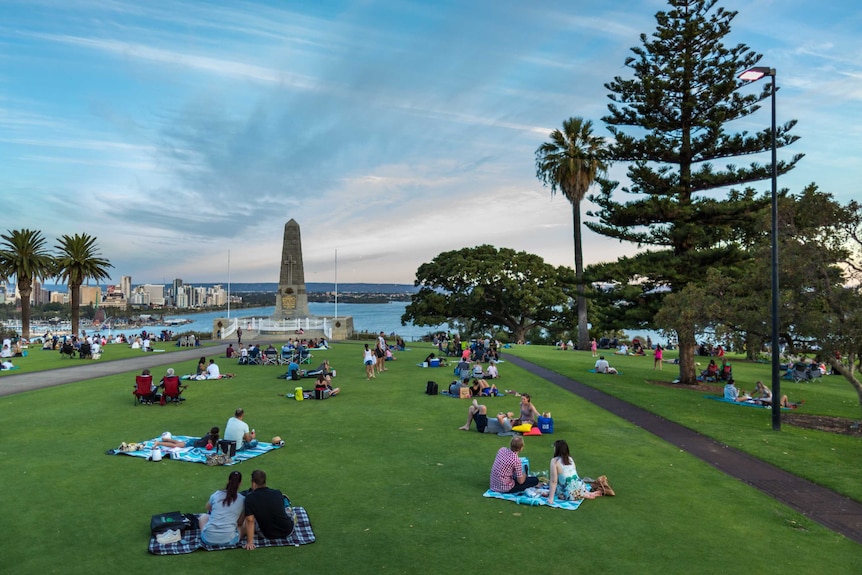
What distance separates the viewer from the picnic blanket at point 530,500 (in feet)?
26.1

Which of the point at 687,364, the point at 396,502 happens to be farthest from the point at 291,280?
the point at 396,502

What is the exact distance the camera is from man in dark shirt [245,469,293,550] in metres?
6.71

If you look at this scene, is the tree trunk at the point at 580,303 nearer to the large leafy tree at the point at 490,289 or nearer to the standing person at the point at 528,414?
the large leafy tree at the point at 490,289

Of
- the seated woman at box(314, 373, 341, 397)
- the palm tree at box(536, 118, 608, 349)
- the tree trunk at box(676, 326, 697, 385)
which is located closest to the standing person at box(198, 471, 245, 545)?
the seated woman at box(314, 373, 341, 397)

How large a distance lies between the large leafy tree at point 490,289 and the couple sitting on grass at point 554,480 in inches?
1603

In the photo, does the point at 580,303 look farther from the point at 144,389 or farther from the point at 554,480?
the point at 554,480

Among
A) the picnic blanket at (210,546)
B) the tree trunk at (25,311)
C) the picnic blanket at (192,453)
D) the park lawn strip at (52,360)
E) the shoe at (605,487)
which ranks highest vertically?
the tree trunk at (25,311)

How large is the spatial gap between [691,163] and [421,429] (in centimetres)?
1755

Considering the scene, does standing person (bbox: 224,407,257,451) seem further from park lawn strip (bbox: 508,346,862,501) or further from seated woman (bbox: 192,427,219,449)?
park lawn strip (bbox: 508,346,862,501)

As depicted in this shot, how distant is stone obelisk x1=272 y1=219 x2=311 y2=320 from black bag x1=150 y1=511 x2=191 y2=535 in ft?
142

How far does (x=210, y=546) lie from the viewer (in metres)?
6.62

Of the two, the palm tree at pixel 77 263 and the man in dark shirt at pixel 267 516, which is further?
the palm tree at pixel 77 263

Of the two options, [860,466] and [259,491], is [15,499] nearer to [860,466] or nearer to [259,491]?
[259,491]

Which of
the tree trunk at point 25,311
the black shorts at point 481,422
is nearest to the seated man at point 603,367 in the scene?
the black shorts at point 481,422
